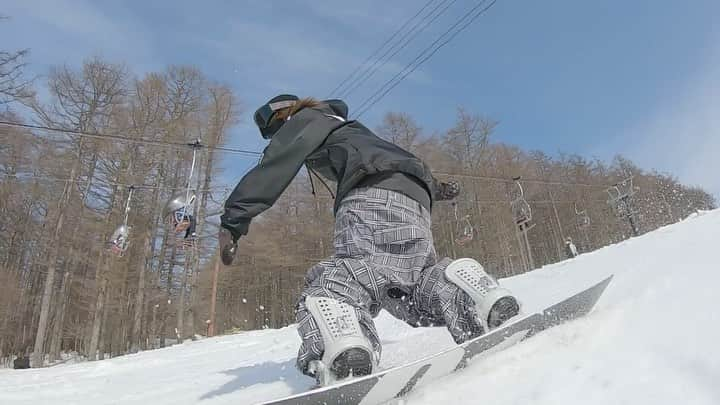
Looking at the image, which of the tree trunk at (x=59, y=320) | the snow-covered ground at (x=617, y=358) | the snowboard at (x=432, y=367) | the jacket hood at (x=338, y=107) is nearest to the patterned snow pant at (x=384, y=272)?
the snowboard at (x=432, y=367)

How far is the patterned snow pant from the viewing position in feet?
4.62

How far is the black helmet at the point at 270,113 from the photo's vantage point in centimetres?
195

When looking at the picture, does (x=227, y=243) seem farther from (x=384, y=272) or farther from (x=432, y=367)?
(x=432, y=367)

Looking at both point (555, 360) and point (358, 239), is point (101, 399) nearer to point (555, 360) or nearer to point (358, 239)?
point (358, 239)

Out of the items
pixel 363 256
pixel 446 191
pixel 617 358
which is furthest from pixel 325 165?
pixel 617 358

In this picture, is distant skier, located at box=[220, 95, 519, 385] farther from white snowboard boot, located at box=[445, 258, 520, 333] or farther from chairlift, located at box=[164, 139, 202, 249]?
chairlift, located at box=[164, 139, 202, 249]

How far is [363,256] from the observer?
1487 millimetres

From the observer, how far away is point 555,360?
1100 millimetres

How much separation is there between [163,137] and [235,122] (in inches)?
102

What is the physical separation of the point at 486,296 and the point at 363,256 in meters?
0.45

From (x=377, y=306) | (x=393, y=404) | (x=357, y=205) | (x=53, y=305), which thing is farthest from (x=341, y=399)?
(x=53, y=305)

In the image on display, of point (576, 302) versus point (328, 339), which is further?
point (576, 302)

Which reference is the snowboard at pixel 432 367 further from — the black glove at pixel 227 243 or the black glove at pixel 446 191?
the black glove at pixel 446 191

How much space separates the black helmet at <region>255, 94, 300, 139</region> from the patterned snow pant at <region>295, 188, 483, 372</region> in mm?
599
